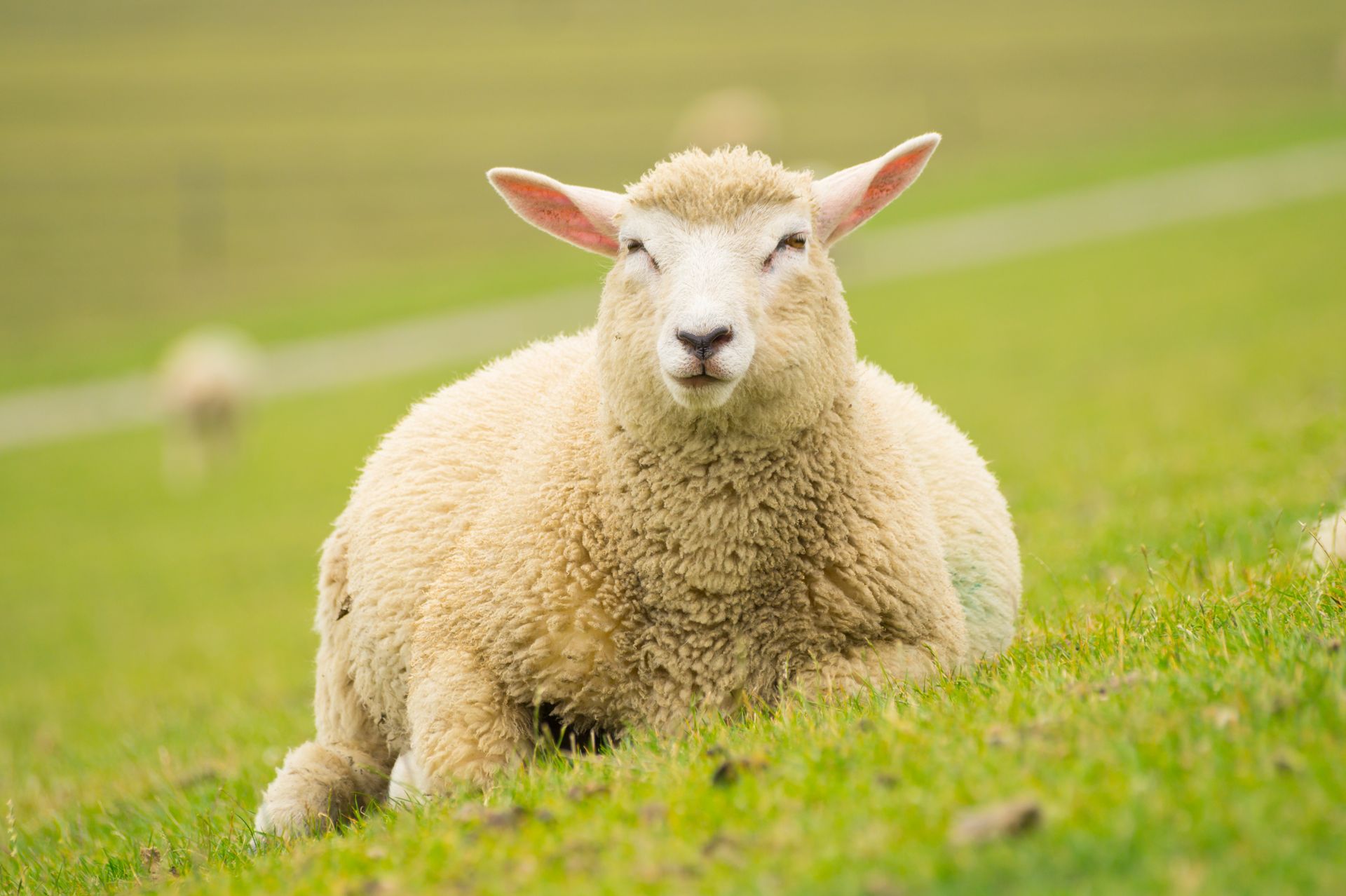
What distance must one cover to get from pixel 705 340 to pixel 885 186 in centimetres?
104

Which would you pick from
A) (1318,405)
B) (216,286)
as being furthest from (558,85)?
(1318,405)

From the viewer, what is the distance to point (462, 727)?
3.53 m

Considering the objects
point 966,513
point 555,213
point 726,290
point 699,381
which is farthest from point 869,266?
point 699,381

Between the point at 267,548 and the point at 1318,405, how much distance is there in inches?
358

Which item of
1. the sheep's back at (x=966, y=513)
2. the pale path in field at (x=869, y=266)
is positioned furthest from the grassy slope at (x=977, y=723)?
the pale path in field at (x=869, y=266)

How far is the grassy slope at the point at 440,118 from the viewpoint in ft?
93.6

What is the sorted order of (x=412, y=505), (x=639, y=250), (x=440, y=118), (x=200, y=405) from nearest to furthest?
(x=639, y=250)
(x=412, y=505)
(x=200, y=405)
(x=440, y=118)

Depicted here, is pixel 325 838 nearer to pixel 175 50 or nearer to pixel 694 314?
pixel 694 314

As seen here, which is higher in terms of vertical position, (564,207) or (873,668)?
(564,207)

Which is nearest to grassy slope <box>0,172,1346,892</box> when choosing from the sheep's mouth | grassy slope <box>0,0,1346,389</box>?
the sheep's mouth

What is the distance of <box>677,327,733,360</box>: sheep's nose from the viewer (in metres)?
3.26

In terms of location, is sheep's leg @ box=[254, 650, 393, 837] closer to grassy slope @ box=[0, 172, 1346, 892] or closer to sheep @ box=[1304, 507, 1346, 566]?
grassy slope @ box=[0, 172, 1346, 892]

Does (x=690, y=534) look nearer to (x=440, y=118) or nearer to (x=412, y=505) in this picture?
(x=412, y=505)

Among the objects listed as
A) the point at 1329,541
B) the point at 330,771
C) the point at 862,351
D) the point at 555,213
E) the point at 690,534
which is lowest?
the point at 330,771
